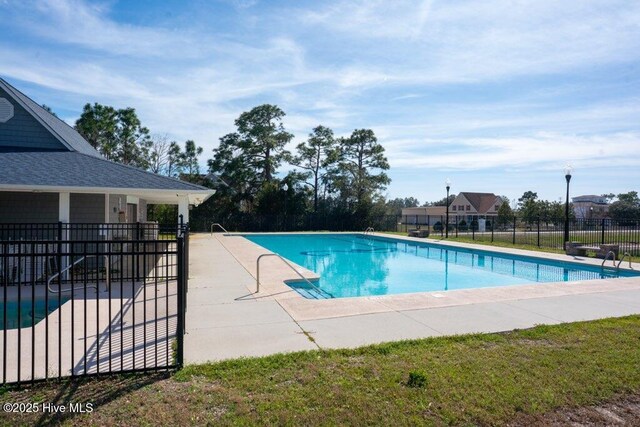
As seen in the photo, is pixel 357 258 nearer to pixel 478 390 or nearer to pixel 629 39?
pixel 629 39

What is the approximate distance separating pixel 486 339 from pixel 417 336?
2.76ft

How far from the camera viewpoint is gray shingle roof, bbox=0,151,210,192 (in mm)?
9484

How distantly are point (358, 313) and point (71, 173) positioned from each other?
830cm

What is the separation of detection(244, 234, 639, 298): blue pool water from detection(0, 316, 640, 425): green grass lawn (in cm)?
520

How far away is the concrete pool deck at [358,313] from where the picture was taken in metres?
5.08

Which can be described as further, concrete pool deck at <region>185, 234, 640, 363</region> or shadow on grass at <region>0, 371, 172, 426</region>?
concrete pool deck at <region>185, 234, 640, 363</region>

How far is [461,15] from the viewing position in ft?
31.8

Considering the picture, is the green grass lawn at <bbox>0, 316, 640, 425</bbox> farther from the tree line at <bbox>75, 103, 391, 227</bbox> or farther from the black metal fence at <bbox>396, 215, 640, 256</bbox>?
the tree line at <bbox>75, 103, 391, 227</bbox>

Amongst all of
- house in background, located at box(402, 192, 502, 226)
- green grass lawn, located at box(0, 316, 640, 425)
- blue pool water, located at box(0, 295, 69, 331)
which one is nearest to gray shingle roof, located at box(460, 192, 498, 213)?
house in background, located at box(402, 192, 502, 226)

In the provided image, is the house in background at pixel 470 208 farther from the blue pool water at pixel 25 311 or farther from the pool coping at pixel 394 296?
the blue pool water at pixel 25 311

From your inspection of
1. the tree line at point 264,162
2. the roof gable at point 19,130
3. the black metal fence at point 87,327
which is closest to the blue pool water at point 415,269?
the black metal fence at point 87,327

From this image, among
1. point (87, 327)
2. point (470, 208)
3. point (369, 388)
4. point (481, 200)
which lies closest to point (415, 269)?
point (87, 327)

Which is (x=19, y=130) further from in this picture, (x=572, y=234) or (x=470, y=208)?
(x=470, y=208)

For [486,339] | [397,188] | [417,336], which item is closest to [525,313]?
[486,339]
